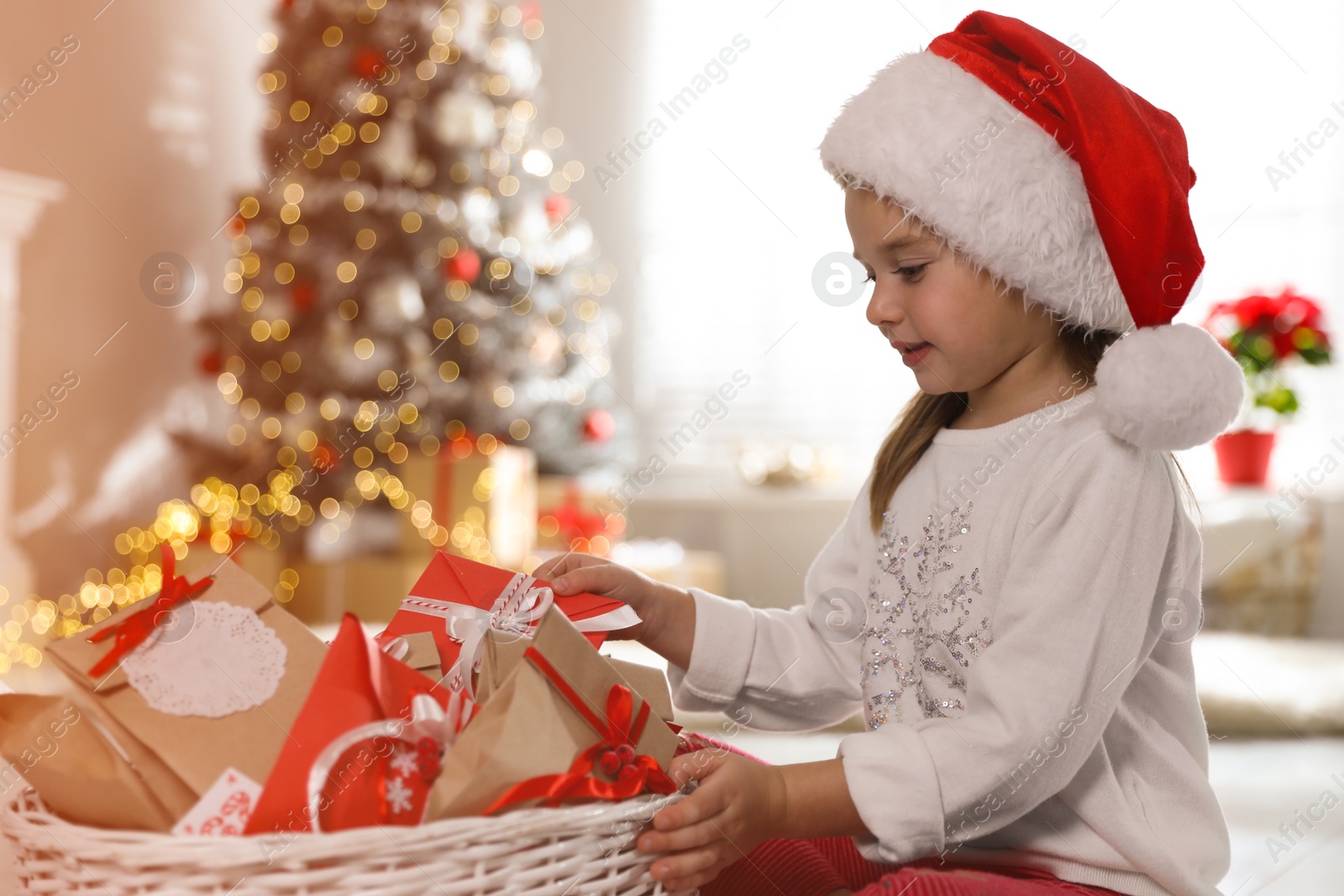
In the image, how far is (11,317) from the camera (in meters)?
2.62

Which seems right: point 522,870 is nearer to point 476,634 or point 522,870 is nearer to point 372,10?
point 476,634

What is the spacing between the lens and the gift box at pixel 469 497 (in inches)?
105

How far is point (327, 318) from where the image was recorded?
9.09ft

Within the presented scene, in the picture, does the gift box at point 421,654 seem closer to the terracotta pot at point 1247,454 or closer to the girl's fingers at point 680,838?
the girl's fingers at point 680,838

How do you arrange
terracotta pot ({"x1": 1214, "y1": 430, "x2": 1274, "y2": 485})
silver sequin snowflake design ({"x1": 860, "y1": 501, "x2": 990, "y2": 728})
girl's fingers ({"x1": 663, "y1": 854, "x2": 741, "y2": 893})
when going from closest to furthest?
girl's fingers ({"x1": 663, "y1": 854, "x2": 741, "y2": 893})
silver sequin snowflake design ({"x1": 860, "y1": 501, "x2": 990, "y2": 728})
terracotta pot ({"x1": 1214, "y1": 430, "x2": 1274, "y2": 485})

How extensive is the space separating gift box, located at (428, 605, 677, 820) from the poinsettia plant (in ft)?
9.00

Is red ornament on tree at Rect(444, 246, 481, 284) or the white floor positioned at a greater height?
red ornament on tree at Rect(444, 246, 481, 284)

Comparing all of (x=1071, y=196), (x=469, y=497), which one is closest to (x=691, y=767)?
(x=1071, y=196)

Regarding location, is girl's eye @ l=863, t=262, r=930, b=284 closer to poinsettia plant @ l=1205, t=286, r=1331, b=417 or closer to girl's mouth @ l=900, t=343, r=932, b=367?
girl's mouth @ l=900, t=343, r=932, b=367

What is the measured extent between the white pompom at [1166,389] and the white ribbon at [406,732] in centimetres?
49

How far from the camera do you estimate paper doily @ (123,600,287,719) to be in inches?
23.5

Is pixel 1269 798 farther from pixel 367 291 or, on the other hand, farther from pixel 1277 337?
pixel 367 291

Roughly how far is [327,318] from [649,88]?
1674 millimetres

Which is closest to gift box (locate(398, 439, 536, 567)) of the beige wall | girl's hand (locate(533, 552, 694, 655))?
the beige wall
